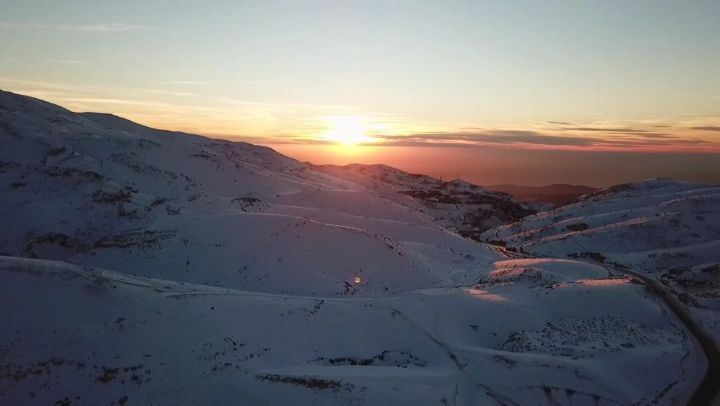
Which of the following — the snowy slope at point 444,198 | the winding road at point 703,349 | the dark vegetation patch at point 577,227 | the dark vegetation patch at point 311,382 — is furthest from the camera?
the snowy slope at point 444,198

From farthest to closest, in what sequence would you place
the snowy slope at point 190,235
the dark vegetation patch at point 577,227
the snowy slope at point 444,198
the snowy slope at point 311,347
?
the snowy slope at point 444,198 → the dark vegetation patch at point 577,227 → the snowy slope at point 190,235 → the snowy slope at point 311,347

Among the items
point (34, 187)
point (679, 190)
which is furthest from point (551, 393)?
point (679, 190)

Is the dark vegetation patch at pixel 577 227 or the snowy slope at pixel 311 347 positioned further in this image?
the dark vegetation patch at pixel 577 227

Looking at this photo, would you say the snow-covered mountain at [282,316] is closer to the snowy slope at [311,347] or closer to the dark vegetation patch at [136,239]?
the snowy slope at [311,347]

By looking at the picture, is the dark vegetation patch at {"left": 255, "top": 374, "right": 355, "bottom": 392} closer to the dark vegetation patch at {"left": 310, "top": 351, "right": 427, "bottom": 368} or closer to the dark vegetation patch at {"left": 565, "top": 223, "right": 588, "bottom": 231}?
the dark vegetation patch at {"left": 310, "top": 351, "right": 427, "bottom": 368}

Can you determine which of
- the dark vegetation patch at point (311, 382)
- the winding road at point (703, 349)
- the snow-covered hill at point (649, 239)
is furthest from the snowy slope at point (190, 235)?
the snow-covered hill at point (649, 239)

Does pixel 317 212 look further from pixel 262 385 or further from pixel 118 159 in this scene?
pixel 262 385

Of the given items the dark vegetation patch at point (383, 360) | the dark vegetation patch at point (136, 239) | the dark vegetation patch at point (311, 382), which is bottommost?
the dark vegetation patch at point (383, 360)

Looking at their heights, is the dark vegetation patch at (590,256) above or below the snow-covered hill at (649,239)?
below
